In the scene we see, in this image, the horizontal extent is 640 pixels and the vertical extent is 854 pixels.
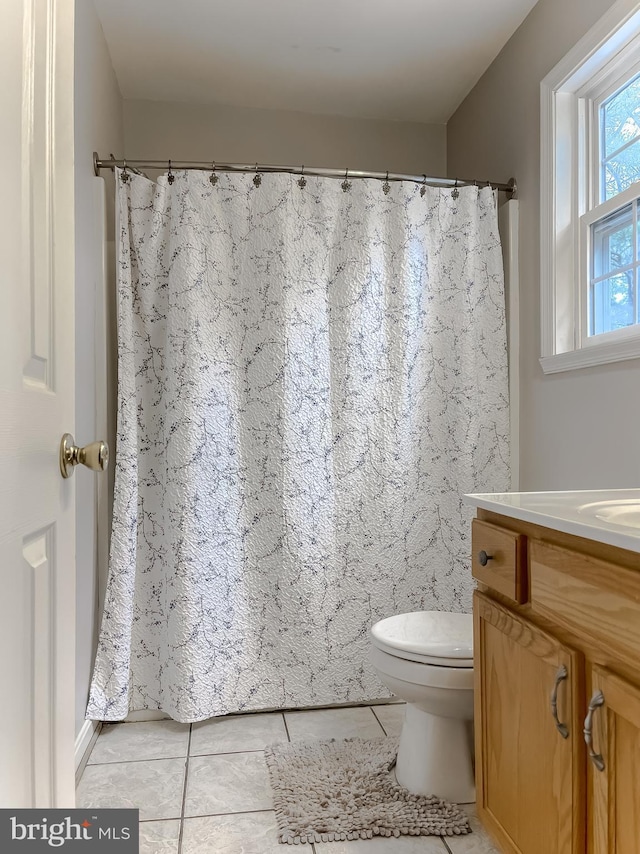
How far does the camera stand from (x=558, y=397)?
6.89 ft

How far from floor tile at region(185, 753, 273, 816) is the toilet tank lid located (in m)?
0.53

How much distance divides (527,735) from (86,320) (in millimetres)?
1686

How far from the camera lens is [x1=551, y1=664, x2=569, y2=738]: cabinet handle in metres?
1.03

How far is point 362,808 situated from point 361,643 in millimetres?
691

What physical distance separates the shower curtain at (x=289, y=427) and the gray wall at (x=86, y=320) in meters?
0.08

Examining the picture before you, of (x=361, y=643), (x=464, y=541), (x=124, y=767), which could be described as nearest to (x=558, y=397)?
(x=464, y=541)

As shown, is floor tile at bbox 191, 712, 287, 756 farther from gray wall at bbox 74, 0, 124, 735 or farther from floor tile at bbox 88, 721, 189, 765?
gray wall at bbox 74, 0, 124, 735

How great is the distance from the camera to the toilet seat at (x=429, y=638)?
1.62 metres

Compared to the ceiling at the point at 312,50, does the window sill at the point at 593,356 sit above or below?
below

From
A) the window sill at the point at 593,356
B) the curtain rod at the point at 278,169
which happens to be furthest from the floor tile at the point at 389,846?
the curtain rod at the point at 278,169

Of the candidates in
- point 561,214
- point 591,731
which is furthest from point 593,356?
point 591,731

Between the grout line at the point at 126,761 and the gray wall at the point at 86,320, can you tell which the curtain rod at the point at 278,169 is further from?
the grout line at the point at 126,761

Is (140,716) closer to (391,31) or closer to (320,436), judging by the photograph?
(320,436)

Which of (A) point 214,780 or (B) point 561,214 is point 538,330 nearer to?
(B) point 561,214
